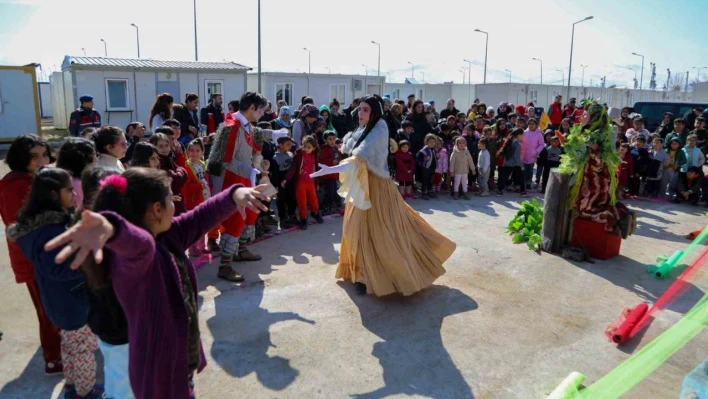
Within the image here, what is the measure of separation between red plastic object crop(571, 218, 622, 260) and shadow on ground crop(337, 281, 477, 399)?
86.4 inches

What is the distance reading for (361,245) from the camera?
4.88 meters

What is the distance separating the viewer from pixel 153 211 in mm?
2098

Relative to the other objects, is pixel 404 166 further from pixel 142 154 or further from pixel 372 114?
pixel 142 154

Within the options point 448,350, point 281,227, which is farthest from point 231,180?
point 448,350

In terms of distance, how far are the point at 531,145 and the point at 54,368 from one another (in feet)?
29.6

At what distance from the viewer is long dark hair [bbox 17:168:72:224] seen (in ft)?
9.18

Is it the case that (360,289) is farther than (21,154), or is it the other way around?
(360,289)

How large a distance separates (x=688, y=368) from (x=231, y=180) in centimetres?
433

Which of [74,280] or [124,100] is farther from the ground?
[124,100]

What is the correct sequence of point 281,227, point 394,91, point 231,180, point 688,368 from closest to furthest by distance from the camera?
point 688,368, point 231,180, point 281,227, point 394,91

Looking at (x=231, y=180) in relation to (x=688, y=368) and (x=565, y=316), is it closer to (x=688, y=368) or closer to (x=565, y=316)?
(x=565, y=316)

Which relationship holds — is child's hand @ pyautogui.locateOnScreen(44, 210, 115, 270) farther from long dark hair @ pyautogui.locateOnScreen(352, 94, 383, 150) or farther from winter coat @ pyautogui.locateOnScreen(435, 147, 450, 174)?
winter coat @ pyautogui.locateOnScreen(435, 147, 450, 174)

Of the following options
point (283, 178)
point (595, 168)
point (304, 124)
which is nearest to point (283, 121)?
A: point (304, 124)

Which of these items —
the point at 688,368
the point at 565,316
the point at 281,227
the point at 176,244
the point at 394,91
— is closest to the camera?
the point at 176,244
